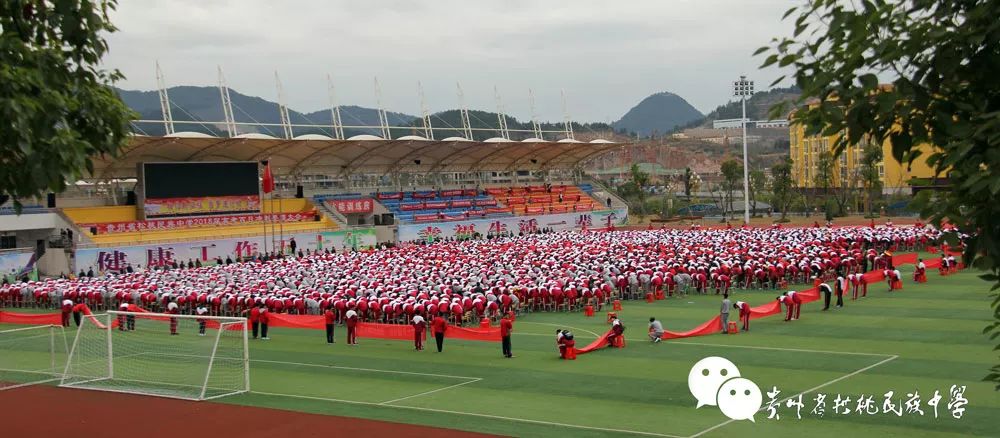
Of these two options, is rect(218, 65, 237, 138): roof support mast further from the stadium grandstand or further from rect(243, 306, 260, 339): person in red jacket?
rect(243, 306, 260, 339): person in red jacket

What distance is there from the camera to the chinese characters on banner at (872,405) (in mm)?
14695

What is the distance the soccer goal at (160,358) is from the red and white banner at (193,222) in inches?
979

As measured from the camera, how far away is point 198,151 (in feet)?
185

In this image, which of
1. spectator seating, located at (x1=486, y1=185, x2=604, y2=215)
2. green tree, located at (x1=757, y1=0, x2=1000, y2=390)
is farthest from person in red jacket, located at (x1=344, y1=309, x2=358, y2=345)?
spectator seating, located at (x1=486, y1=185, x2=604, y2=215)

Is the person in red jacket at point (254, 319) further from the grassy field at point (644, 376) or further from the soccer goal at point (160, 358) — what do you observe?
the soccer goal at point (160, 358)

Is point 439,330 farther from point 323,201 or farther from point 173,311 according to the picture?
point 323,201

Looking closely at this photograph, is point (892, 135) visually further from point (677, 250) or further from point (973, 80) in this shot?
point (677, 250)

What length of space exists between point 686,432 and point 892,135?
360 inches

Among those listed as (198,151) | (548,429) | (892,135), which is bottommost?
(548,429)

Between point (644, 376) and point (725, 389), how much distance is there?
6.84 ft

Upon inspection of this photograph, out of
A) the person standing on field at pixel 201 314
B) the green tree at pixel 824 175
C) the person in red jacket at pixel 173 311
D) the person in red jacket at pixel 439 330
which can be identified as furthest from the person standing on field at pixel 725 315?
the green tree at pixel 824 175

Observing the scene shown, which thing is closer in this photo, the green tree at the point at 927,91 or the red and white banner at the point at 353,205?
the green tree at the point at 927,91

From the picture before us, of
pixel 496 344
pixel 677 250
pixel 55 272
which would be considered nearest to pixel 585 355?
pixel 496 344

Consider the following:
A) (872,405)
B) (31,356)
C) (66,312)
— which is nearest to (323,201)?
(66,312)
